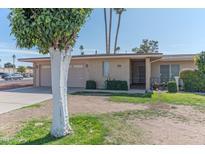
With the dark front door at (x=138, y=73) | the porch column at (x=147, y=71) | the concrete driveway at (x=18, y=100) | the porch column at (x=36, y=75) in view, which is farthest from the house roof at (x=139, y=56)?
the concrete driveway at (x=18, y=100)

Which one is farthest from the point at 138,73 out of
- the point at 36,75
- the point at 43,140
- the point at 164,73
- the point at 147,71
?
the point at 43,140

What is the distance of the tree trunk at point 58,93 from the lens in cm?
604

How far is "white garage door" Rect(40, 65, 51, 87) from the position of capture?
22.4 m

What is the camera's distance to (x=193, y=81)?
1812cm

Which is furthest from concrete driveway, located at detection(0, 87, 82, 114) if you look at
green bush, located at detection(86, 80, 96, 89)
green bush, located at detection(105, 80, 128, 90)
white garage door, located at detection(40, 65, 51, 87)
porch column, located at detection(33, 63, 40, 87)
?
porch column, located at detection(33, 63, 40, 87)

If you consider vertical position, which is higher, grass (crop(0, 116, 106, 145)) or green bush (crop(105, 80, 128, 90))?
green bush (crop(105, 80, 128, 90))

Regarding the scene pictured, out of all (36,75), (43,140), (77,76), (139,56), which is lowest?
(43,140)

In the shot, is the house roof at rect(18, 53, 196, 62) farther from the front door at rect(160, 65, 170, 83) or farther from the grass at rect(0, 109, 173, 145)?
the grass at rect(0, 109, 173, 145)

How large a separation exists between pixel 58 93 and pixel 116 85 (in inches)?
493

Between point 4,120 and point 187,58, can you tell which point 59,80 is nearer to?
point 4,120

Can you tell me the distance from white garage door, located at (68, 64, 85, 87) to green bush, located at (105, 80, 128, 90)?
3.18 metres

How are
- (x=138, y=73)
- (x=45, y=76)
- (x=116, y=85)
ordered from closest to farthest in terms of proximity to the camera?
(x=116, y=85)
(x=45, y=76)
(x=138, y=73)

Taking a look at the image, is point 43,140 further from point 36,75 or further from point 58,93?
point 36,75

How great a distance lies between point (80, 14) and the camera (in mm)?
5648
